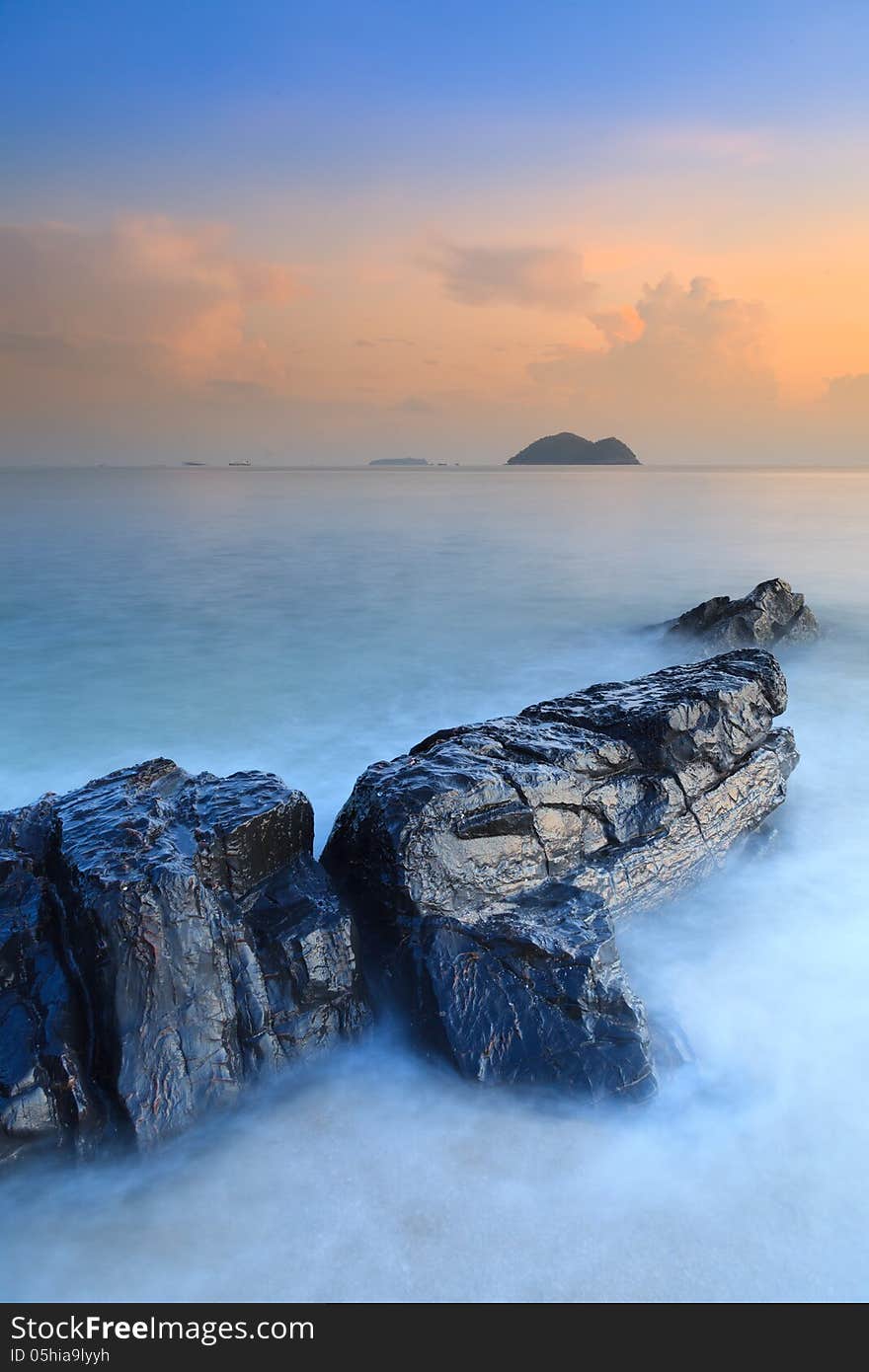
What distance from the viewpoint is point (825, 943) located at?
508 centimetres

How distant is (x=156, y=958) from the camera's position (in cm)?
351

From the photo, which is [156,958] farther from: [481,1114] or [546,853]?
[546,853]

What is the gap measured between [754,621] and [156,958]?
34.6 feet

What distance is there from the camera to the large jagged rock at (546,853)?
383 cm

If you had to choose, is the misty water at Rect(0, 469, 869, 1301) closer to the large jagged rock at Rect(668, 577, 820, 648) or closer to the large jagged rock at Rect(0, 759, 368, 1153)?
the large jagged rock at Rect(0, 759, 368, 1153)

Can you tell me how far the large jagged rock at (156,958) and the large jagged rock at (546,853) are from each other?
0.36 m

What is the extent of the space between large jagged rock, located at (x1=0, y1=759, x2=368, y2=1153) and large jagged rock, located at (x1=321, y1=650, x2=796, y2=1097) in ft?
1.19

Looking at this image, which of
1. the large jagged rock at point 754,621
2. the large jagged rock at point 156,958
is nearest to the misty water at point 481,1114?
the large jagged rock at point 156,958

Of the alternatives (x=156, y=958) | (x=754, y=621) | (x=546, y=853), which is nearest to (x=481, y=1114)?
(x=546, y=853)

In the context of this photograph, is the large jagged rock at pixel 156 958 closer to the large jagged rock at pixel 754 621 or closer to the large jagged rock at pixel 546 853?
the large jagged rock at pixel 546 853

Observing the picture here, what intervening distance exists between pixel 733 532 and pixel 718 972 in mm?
27708

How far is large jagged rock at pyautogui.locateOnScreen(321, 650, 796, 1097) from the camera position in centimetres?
383

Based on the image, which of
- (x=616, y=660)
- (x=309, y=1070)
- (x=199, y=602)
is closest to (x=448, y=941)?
(x=309, y=1070)

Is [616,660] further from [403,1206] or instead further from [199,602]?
[403,1206]
